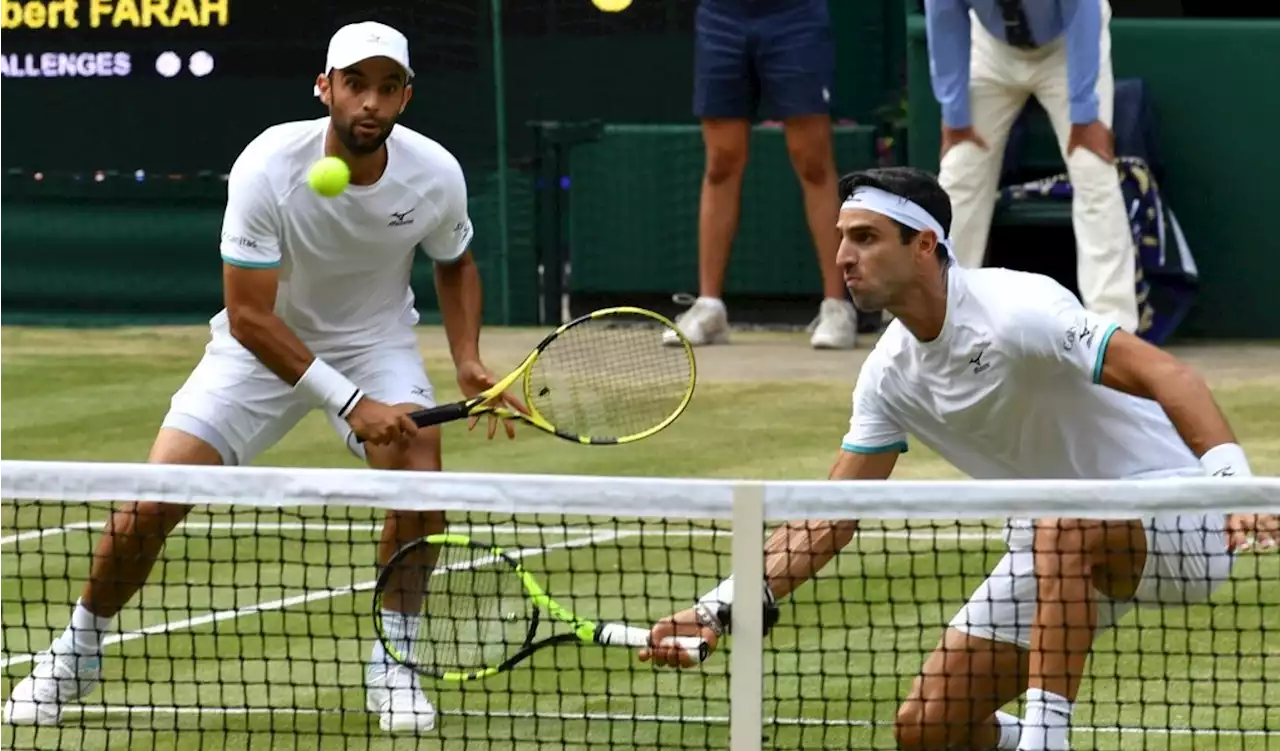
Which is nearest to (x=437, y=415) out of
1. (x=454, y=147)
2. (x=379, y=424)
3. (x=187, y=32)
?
(x=379, y=424)

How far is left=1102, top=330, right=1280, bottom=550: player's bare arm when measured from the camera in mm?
4691

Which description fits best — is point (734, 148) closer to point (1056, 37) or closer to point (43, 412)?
point (1056, 37)

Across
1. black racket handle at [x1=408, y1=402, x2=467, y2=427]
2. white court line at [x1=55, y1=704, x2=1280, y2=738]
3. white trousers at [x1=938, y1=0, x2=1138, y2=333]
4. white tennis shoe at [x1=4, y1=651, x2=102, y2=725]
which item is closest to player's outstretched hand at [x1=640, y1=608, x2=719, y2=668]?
white court line at [x1=55, y1=704, x2=1280, y2=738]

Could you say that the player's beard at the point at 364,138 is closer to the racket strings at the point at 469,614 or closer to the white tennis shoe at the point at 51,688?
the racket strings at the point at 469,614

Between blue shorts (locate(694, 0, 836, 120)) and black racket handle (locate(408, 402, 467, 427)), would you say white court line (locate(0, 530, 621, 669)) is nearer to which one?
black racket handle (locate(408, 402, 467, 427))

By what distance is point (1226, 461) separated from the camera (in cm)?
470

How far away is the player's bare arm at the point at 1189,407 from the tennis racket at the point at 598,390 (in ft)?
5.84

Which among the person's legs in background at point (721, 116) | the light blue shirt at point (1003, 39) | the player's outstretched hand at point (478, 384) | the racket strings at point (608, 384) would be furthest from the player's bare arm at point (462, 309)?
the person's legs in background at point (721, 116)

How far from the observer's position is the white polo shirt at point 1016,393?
498cm

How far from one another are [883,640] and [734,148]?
513 centimetres

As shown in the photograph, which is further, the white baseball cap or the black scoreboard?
the black scoreboard

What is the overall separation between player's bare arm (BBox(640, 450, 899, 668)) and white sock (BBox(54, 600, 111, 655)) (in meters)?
1.59

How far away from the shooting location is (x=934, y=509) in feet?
14.3

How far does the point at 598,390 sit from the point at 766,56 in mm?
3566
